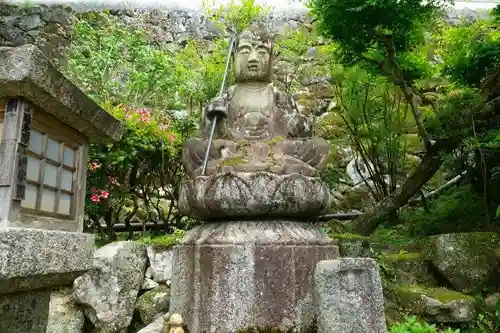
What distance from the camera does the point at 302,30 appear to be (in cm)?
1293

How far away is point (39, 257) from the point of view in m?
1.86

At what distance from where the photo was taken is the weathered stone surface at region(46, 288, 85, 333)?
371 cm

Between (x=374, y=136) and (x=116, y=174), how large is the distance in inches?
179

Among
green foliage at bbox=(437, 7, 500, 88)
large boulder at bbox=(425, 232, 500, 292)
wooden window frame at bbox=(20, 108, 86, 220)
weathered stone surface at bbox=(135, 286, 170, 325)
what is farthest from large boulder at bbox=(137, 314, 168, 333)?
green foliage at bbox=(437, 7, 500, 88)

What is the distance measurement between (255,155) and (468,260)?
278 centimetres

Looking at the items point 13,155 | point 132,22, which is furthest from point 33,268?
point 132,22

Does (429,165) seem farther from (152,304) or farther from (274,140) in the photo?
(152,304)

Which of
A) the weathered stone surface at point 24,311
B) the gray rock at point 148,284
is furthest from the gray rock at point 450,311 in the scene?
the weathered stone surface at point 24,311

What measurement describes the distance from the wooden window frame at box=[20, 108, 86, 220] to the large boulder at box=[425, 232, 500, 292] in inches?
160

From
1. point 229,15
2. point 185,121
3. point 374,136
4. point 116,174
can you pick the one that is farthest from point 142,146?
point 229,15

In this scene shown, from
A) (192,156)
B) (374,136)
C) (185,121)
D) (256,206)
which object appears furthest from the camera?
(374,136)

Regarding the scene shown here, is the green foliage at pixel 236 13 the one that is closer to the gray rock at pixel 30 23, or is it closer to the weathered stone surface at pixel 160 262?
the gray rock at pixel 30 23

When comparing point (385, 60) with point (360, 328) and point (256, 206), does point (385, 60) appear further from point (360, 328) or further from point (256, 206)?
point (360, 328)

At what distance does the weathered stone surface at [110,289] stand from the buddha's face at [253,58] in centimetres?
213
